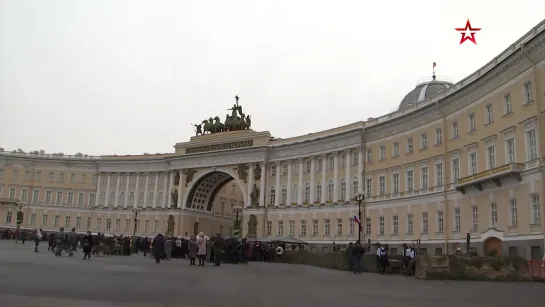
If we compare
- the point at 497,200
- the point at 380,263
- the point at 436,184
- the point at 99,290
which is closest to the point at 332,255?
the point at 380,263

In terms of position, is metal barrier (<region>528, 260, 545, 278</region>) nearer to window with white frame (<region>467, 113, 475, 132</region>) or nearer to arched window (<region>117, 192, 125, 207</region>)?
window with white frame (<region>467, 113, 475, 132</region>)

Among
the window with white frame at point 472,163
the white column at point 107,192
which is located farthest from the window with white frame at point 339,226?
the white column at point 107,192

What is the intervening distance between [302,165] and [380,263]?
32936 mm

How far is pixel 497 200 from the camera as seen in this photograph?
109 feet

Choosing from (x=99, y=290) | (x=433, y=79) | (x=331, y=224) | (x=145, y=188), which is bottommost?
(x=99, y=290)

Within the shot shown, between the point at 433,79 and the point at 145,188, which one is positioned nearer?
the point at 433,79

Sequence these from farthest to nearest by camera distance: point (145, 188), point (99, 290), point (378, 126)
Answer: point (145, 188) < point (378, 126) < point (99, 290)

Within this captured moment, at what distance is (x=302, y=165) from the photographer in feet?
200

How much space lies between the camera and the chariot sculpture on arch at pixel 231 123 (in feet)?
235

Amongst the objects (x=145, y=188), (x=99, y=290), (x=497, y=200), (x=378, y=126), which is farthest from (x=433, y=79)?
(x=99, y=290)

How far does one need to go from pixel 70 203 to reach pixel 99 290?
76.0m

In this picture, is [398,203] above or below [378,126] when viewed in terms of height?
below

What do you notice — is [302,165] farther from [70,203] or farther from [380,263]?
[70,203]

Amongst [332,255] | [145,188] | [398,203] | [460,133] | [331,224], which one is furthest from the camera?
[145,188]
